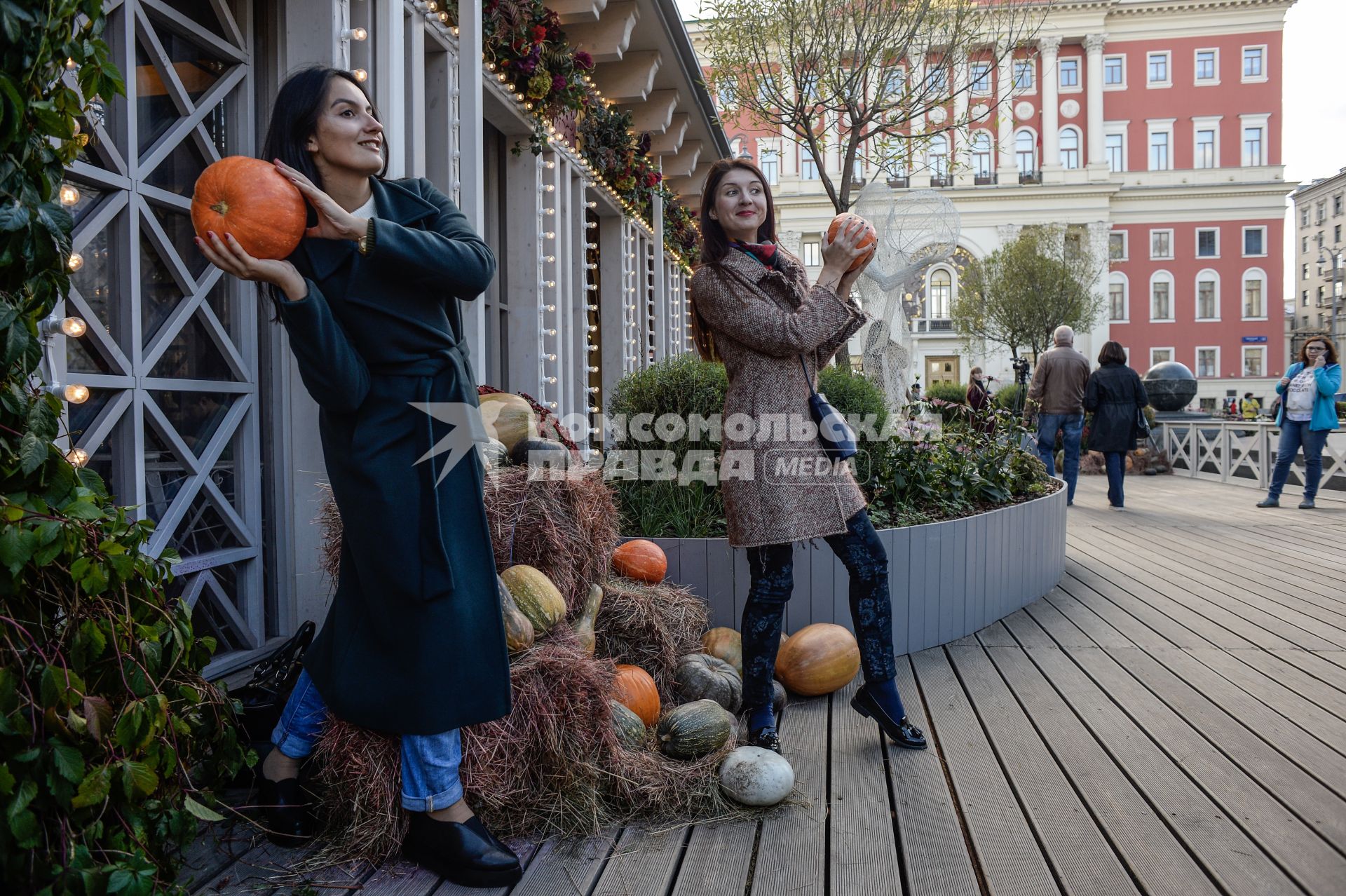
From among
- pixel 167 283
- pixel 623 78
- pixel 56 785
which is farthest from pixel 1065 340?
pixel 56 785

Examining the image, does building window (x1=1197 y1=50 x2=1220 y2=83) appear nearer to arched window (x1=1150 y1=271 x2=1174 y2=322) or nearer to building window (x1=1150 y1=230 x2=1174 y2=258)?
building window (x1=1150 y1=230 x2=1174 y2=258)

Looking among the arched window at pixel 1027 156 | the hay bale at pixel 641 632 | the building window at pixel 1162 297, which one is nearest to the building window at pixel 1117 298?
the building window at pixel 1162 297

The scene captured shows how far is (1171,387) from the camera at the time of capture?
652 inches

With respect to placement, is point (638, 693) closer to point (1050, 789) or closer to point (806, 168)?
point (1050, 789)

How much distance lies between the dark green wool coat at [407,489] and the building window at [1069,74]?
4787cm

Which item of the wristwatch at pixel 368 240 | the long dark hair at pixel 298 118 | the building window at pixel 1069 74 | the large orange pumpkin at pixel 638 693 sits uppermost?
the building window at pixel 1069 74

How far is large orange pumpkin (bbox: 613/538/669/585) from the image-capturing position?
3654mm

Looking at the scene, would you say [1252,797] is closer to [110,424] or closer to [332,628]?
[332,628]

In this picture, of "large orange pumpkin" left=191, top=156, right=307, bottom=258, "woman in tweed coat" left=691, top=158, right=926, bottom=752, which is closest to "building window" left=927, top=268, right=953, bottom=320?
"woman in tweed coat" left=691, top=158, right=926, bottom=752

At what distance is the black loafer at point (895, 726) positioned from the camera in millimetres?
2875

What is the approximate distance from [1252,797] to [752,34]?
8.12 m

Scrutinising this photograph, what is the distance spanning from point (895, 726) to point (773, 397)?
1.14 m

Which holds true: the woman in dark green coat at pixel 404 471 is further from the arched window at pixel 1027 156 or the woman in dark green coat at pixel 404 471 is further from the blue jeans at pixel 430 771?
the arched window at pixel 1027 156

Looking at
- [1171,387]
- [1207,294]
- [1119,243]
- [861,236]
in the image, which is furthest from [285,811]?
[1207,294]
